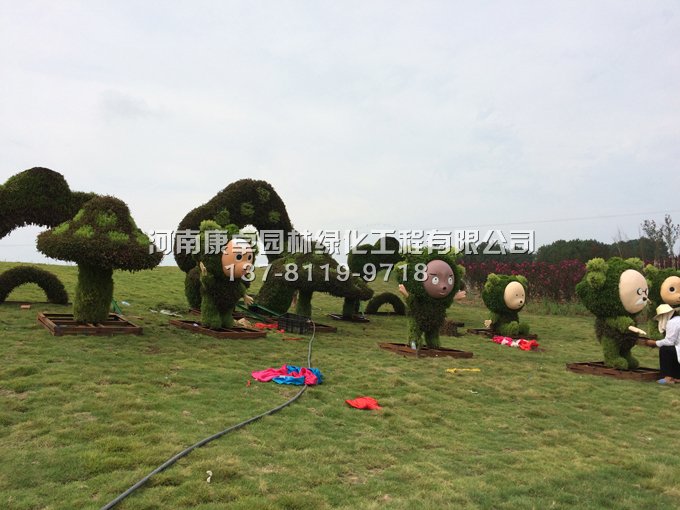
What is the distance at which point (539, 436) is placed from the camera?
5.01m

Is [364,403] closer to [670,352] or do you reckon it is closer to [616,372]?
[616,372]

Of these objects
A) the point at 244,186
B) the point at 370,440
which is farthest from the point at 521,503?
the point at 244,186

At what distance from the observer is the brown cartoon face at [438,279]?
361 inches

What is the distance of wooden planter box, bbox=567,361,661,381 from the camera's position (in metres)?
8.07

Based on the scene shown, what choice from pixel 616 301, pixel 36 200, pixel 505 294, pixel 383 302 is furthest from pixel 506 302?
pixel 36 200

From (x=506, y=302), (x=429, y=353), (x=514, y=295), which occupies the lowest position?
(x=429, y=353)

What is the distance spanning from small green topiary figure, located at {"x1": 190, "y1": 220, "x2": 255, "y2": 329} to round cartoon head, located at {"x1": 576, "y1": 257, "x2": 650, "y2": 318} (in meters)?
6.56

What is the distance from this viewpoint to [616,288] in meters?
8.23

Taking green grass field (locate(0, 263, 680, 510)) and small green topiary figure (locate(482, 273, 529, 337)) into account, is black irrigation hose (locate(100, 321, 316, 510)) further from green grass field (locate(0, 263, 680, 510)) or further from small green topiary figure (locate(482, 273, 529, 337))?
small green topiary figure (locate(482, 273, 529, 337))

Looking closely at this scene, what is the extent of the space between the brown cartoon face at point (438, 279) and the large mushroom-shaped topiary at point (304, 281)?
408 centimetres

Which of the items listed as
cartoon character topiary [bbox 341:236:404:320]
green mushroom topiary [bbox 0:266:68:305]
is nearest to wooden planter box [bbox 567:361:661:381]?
cartoon character topiary [bbox 341:236:404:320]

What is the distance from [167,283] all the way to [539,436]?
17.8 metres

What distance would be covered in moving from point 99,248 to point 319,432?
5.86 metres

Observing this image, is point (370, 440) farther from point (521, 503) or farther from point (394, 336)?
point (394, 336)
